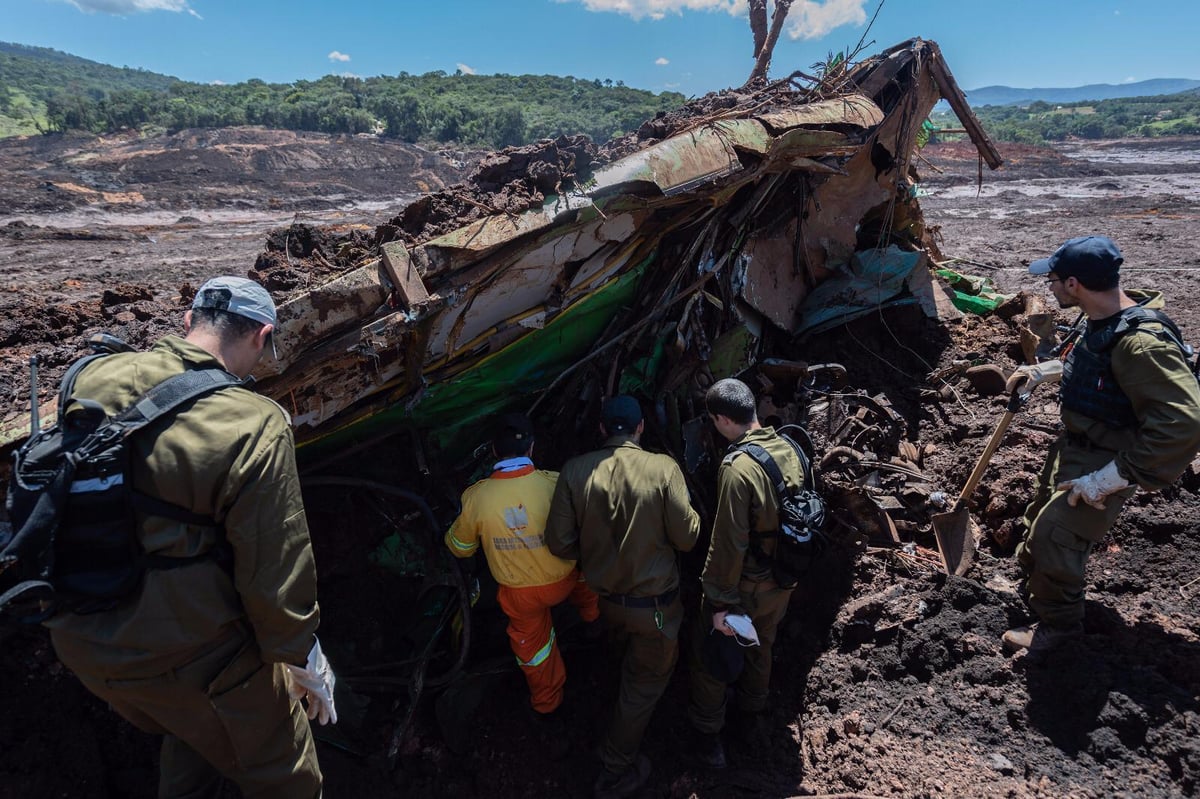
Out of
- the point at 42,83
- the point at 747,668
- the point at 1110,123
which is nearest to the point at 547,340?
the point at 747,668

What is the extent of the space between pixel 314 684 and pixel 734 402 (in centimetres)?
198

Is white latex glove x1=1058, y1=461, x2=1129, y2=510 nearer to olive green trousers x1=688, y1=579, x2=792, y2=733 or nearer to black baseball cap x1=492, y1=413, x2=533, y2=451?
olive green trousers x1=688, y1=579, x2=792, y2=733

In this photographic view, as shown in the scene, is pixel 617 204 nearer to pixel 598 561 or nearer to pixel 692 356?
pixel 692 356

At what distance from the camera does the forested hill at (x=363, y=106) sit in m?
32.3

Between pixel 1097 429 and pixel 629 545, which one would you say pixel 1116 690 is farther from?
pixel 629 545

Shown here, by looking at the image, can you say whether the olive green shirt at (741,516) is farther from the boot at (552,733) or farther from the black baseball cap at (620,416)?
the boot at (552,733)

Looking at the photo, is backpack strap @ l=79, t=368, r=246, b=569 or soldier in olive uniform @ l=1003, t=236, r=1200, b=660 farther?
soldier in olive uniform @ l=1003, t=236, r=1200, b=660

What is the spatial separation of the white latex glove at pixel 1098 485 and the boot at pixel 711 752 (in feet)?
6.55

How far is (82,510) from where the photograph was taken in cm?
175

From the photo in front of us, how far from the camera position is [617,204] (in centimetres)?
343

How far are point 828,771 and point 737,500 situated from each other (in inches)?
57.1

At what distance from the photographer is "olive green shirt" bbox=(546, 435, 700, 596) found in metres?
2.83

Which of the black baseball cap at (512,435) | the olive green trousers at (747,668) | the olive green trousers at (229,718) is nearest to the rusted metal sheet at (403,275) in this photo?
the black baseball cap at (512,435)

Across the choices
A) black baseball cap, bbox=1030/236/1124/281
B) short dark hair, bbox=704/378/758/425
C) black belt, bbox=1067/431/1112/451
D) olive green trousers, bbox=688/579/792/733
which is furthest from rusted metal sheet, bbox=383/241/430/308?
black belt, bbox=1067/431/1112/451
